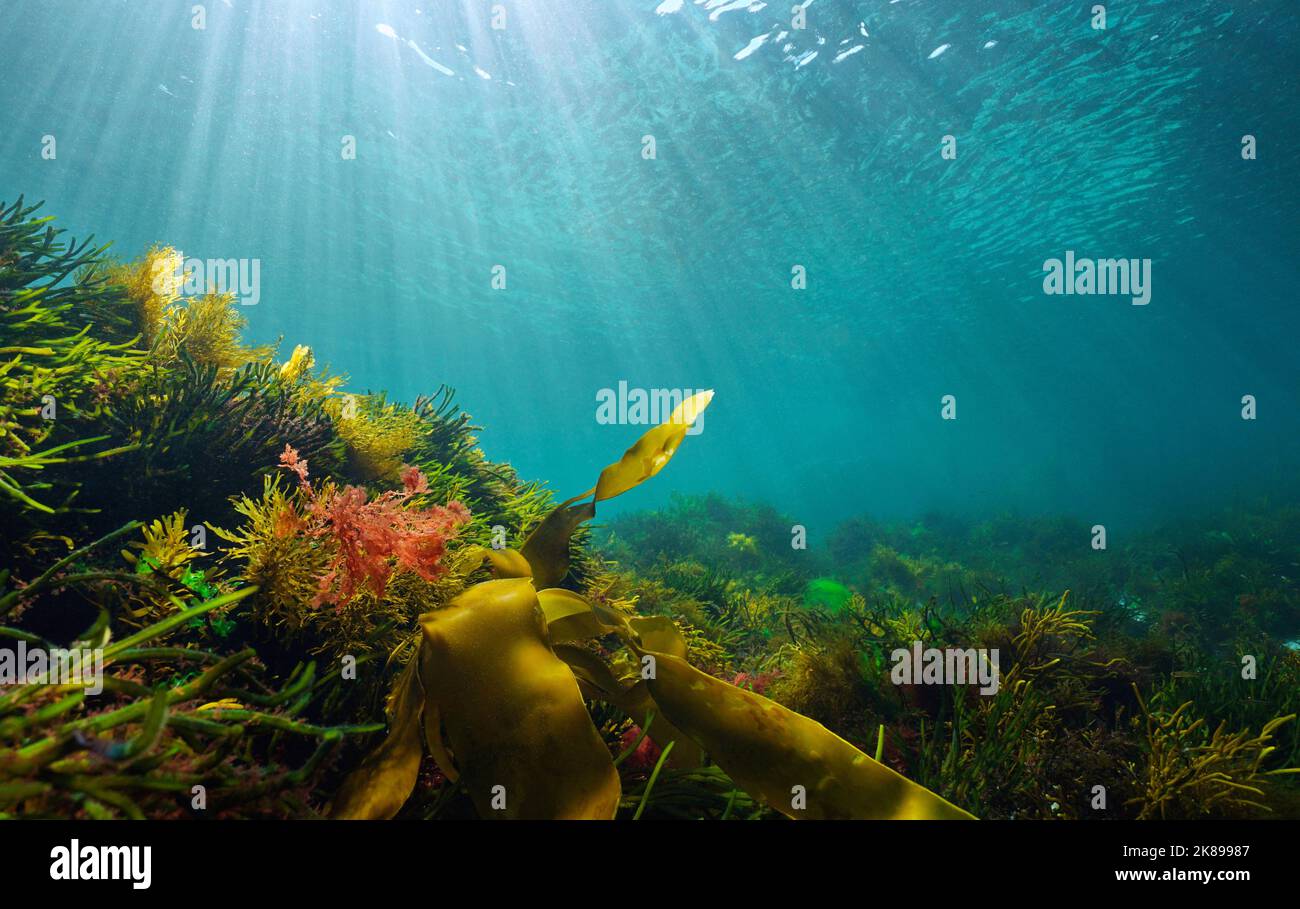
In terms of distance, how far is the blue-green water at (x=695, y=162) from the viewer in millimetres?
15664

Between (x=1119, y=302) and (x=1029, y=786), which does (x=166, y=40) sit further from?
(x=1119, y=302)

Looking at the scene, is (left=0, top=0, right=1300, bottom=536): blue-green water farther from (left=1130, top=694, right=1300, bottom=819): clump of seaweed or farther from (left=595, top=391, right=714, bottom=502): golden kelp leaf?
(left=1130, top=694, right=1300, bottom=819): clump of seaweed

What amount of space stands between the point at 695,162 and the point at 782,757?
23941 mm

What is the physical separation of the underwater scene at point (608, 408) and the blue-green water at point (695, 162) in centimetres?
20

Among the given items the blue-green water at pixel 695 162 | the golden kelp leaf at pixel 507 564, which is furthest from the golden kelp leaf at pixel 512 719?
the blue-green water at pixel 695 162

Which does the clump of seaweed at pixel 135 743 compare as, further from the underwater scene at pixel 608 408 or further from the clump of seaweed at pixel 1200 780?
the clump of seaweed at pixel 1200 780

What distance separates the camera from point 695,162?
21.8 m

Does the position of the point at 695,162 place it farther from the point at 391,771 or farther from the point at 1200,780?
the point at 391,771

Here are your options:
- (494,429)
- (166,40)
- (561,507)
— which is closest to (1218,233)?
(561,507)

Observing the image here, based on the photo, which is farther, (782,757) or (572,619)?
(572,619)

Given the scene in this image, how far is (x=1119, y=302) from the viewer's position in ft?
150

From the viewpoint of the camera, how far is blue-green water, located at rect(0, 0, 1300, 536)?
1566cm

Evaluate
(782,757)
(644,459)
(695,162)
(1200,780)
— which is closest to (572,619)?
(644,459)

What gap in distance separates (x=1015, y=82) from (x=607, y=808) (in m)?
23.5
